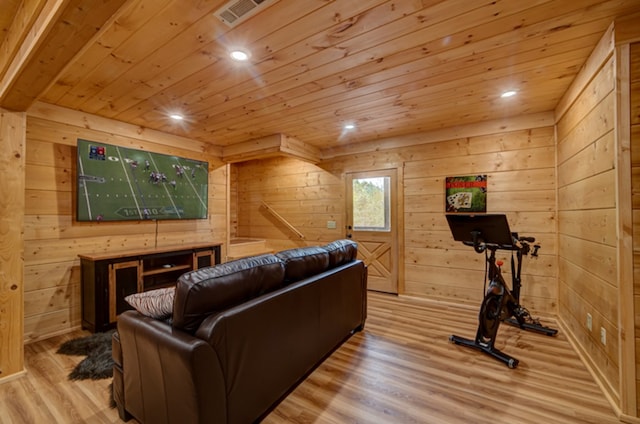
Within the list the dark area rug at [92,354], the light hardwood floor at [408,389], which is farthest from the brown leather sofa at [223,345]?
the dark area rug at [92,354]

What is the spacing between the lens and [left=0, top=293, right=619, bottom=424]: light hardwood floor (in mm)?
1789

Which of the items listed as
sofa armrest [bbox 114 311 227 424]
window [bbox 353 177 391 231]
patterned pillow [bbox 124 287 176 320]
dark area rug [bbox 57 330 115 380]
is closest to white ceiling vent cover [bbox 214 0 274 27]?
patterned pillow [bbox 124 287 176 320]

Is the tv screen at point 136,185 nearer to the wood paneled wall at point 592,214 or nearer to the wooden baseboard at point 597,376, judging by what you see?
the wood paneled wall at point 592,214

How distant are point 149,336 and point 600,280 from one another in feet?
10.0

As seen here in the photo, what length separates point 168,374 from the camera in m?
1.37

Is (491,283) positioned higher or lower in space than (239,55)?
lower

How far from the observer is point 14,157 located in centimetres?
218

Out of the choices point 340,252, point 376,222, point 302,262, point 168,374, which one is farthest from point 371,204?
point 168,374

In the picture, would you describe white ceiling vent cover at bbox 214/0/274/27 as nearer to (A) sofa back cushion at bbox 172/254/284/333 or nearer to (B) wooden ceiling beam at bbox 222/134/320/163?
(A) sofa back cushion at bbox 172/254/284/333

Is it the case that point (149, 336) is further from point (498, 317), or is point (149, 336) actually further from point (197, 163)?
point (197, 163)

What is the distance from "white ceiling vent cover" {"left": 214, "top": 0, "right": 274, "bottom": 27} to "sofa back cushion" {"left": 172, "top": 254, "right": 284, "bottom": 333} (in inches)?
58.7

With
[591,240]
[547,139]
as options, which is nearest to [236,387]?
[591,240]

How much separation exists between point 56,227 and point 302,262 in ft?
9.52

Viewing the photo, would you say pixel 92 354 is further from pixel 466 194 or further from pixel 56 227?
pixel 466 194
